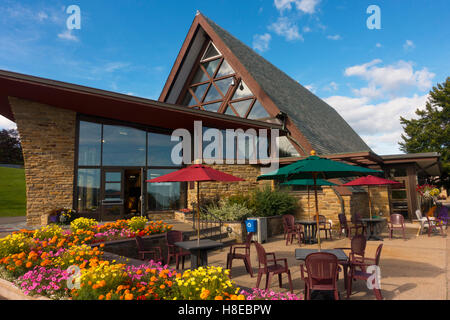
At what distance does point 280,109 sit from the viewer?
15469 mm

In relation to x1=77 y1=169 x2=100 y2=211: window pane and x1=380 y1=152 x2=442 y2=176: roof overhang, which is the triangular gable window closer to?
x1=380 y1=152 x2=442 y2=176: roof overhang

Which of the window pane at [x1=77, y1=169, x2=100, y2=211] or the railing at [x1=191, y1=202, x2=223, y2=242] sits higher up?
the window pane at [x1=77, y1=169, x2=100, y2=211]

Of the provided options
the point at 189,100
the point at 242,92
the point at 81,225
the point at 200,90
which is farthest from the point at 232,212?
the point at 189,100

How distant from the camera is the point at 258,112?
54.0 feet

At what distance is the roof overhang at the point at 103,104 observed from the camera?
29.6ft

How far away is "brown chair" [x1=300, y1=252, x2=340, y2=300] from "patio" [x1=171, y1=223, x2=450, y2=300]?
0.99 meters

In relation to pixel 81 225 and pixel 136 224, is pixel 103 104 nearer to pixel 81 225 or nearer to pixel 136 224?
pixel 81 225

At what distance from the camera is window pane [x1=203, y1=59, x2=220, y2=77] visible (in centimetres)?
1845

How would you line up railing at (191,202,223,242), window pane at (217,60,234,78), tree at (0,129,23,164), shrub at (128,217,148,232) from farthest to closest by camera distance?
tree at (0,129,23,164) < window pane at (217,60,234,78) < railing at (191,202,223,242) < shrub at (128,217,148,232)

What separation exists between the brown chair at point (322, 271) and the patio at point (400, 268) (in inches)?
39.1

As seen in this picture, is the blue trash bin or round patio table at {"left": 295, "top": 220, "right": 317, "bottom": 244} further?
the blue trash bin

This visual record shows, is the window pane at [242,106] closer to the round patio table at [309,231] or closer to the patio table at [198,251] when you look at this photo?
the round patio table at [309,231]

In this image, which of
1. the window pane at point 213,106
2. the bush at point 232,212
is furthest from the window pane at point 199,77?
the bush at point 232,212

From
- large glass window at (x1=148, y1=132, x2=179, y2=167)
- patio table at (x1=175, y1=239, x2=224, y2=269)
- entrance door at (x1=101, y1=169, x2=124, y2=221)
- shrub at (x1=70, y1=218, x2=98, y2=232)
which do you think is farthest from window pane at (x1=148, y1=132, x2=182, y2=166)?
patio table at (x1=175, y1=239, x2=224, y2=269)
